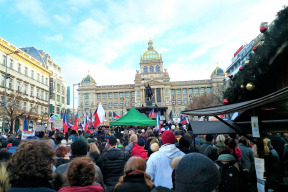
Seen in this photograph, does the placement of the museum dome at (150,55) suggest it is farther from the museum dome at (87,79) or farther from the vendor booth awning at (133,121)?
the vendor booth awning at (133,121)

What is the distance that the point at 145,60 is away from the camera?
97.8m

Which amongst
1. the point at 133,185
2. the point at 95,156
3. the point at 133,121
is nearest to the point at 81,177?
the point at 133,185

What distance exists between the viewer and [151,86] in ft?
299

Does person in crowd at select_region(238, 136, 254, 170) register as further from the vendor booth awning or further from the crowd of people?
the vendor booth awning

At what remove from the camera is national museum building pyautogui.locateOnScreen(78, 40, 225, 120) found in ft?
299

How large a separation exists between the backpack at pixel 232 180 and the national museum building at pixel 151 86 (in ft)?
278

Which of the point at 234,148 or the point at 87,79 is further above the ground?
the point at 87,79

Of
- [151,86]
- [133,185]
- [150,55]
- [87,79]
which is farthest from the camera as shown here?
[87,79]

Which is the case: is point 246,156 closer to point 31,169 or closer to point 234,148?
point 234,148

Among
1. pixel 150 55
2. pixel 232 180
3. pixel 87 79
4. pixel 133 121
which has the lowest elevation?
pixel 232 180

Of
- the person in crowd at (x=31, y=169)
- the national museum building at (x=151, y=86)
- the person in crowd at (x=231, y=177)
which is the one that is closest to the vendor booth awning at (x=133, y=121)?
the person in crowd at (x=231, y=177)

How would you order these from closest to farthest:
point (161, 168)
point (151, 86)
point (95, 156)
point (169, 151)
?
point (161, 168)
point (169, 151)
point (95, 156)
point (151, 86)

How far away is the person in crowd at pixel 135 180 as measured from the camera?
3143 millimetres

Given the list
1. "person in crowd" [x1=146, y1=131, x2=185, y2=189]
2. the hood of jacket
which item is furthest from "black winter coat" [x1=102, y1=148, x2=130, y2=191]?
the hood of jacket
